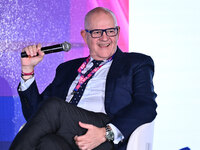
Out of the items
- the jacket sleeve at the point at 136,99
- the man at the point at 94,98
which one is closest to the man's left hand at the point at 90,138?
the man at the point at 94,98

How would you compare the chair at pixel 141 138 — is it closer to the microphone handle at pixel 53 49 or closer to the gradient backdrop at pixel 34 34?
the microphone handle at pixel 53 49

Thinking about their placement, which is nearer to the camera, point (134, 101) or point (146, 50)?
point (134, 101)

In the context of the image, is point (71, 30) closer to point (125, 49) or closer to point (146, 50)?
point (125, 49)

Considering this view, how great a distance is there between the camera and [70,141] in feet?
5.50

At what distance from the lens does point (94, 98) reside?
205cm

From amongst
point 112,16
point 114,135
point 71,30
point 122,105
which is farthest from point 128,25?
point 114,135

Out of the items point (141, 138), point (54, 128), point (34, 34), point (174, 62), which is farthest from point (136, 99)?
point (34, 34)

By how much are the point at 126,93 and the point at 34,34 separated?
1.38 meters

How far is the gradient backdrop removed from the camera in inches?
115

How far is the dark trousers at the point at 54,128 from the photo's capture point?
1.54m

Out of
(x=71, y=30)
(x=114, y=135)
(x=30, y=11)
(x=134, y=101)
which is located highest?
(x=30, y=11)

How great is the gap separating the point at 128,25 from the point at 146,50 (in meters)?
0.31

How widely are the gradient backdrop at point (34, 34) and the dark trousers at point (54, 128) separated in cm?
138

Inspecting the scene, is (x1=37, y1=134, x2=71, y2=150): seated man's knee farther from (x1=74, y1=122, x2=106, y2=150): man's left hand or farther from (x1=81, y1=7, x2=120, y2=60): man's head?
(x1=81, y1=7, x2=120, y2=60): man's head
